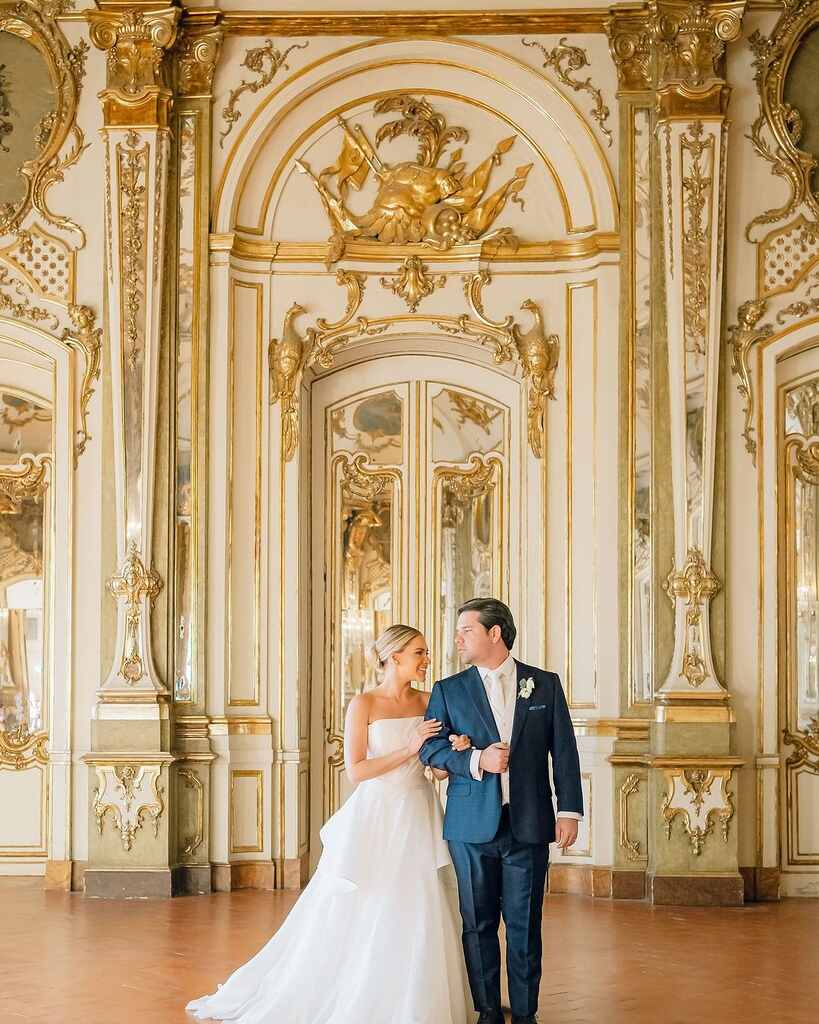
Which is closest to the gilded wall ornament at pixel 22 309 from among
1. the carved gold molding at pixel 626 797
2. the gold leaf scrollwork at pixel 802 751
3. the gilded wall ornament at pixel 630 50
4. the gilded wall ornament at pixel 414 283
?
the gilded wall ornament at pixel 414 283

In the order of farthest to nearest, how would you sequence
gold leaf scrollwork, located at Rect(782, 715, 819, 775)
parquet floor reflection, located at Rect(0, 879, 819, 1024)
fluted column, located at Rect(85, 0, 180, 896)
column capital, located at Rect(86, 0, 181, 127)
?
gold leaf scrollwork, located at Rect(782, 715, 819, 775) < column capital, located at Rect(86, 0, 181, 127) < fluted column, located at Rect(85, 0, 180, 896) < parquet floor reflection, located at Rect(0, 879, 819, 1024)

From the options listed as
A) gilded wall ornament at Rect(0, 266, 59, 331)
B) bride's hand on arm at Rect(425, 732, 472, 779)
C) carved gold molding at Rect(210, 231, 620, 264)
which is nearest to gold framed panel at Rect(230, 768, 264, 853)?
gilded wall ornament at Rect(0, 266, 59, 331)

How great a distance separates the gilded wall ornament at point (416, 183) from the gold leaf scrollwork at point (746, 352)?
1.59m

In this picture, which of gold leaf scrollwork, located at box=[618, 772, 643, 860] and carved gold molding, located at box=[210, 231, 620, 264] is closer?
gold leaf scrollwork, located at box=[618, 772, 643, 860]

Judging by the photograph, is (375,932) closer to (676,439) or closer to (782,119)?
(676,439)

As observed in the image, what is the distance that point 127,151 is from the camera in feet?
29.5

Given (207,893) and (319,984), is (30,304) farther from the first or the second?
(319,984)

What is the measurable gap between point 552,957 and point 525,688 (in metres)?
2.11

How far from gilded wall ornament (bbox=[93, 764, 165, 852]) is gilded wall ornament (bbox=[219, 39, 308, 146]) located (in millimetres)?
3817

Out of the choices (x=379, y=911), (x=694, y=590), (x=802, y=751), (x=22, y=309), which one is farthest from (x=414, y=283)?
(x=379, y=911)

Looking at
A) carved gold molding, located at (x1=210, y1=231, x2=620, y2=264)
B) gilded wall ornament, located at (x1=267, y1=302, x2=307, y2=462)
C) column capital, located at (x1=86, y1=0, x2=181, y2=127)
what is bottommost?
gilded wall ornament, located at (x1=267, y1=302, x2=307, y2=462)

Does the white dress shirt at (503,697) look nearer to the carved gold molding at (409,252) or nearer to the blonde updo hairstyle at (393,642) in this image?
the blonde updo hairstyle at (393,642)

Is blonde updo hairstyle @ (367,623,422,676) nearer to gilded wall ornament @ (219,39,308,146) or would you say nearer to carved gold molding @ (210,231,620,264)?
carved gold molding @ (210,231,620,264)

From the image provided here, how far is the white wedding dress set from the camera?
16.8ft
